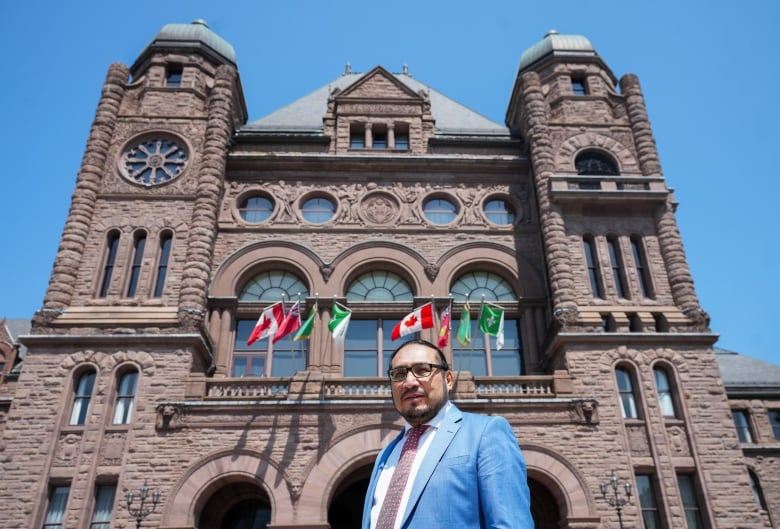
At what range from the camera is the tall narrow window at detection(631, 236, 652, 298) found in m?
19.3

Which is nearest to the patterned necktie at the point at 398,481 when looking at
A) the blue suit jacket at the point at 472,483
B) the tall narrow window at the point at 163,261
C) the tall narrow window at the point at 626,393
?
the blue suit jacket at the point at 472,483

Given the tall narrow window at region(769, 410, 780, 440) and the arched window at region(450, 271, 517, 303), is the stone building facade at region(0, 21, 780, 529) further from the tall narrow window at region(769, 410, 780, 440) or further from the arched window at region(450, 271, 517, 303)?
the tall narrow window at region(769, 410, 780, 440)

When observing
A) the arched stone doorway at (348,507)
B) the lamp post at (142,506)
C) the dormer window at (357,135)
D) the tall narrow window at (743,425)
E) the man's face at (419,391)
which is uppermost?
the dormer window at (357,135)

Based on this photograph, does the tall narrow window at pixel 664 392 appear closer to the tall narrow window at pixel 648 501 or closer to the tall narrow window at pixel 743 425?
the tall narrow window at pixel 648 501

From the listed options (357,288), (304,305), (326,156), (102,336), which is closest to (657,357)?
(357,288)

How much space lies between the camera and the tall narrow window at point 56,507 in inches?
583

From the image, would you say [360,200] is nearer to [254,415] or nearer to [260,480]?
[254,415]

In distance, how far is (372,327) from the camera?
20.0 meters

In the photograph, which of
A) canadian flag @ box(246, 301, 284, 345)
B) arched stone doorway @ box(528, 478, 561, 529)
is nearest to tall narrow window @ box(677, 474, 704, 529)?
arched stone doorway @ box(528, 478, 561, 529)

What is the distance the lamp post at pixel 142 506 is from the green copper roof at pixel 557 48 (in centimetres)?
2054

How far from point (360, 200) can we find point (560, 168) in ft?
23.1

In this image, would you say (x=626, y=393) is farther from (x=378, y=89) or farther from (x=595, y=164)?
(x=378, y=89)

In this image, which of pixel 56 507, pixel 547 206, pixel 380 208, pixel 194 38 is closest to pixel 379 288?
pixel 380 208

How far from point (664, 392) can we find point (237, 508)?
1228cm
